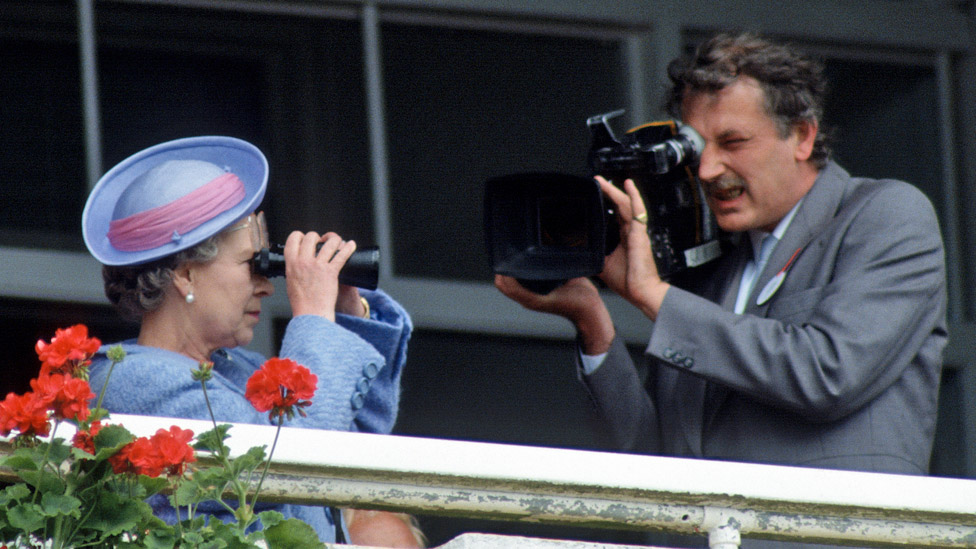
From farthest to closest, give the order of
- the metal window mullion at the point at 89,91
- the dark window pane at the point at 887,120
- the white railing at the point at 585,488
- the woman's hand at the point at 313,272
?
the dark window pane at the point at 887,120 < the metal window mullion at the point at 89,91 < the woman's hand at the point at 313,272 < the white railing at the point at 585,488

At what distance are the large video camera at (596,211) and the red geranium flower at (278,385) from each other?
94 cm

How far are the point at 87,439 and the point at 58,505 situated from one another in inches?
2.9

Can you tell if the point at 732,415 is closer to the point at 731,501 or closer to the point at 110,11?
the point at 731,501

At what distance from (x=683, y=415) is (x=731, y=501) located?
82 cm

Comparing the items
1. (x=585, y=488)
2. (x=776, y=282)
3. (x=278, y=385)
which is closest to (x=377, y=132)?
(x=776, y=282)

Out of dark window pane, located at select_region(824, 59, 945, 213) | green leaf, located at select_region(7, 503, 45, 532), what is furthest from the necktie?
dark window pane, located at select_region(824, 59, 945, 213)

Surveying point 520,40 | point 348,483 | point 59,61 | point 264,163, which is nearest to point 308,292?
point 264,163

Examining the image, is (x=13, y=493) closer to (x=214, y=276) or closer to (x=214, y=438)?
(x=214, y=438)

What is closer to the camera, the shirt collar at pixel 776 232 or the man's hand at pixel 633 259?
the man's hand at pixel 633 259

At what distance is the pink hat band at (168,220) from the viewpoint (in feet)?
7.73

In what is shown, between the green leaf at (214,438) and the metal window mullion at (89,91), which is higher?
the metal window mullion at (89,91)

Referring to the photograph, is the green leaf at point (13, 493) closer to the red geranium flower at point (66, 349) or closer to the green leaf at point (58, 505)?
the green leaf at point (58, 505)

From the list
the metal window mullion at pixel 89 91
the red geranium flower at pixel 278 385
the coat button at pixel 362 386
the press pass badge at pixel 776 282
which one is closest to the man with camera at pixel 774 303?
the press pass badge at pixel 776 282

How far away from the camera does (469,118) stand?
396 centimetres
